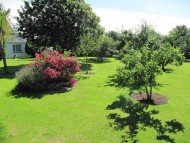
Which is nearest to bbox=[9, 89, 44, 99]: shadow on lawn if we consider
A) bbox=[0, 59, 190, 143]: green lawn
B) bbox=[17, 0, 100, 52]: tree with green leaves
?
bbox=[0, 59, 190, 143]: green lawn

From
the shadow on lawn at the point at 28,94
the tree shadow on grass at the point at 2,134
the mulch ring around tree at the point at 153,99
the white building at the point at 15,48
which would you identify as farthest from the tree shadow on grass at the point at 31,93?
the white building at the point at 15,48

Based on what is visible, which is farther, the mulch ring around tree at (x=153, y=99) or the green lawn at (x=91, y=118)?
the mulch ring around tree at (x=153, y=99)

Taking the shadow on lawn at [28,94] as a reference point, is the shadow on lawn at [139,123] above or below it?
below

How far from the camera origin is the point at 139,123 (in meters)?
8.55

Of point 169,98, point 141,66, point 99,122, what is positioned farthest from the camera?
point 169,98

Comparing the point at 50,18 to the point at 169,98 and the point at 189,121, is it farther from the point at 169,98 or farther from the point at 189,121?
the point at 189,121

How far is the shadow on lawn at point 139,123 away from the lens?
7.57 metres

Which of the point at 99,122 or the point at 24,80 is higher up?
the point at 24,80

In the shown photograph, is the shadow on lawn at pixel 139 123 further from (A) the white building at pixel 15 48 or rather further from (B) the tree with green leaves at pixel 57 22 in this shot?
(A) the white building at pixel 15 48

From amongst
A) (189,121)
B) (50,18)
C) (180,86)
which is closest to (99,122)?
(189,121)

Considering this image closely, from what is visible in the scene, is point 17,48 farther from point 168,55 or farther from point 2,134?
point 2,134

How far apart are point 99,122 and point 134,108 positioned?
90.9 inches

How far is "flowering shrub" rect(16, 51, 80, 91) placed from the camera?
13312 millimetres

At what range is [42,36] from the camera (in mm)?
25750
